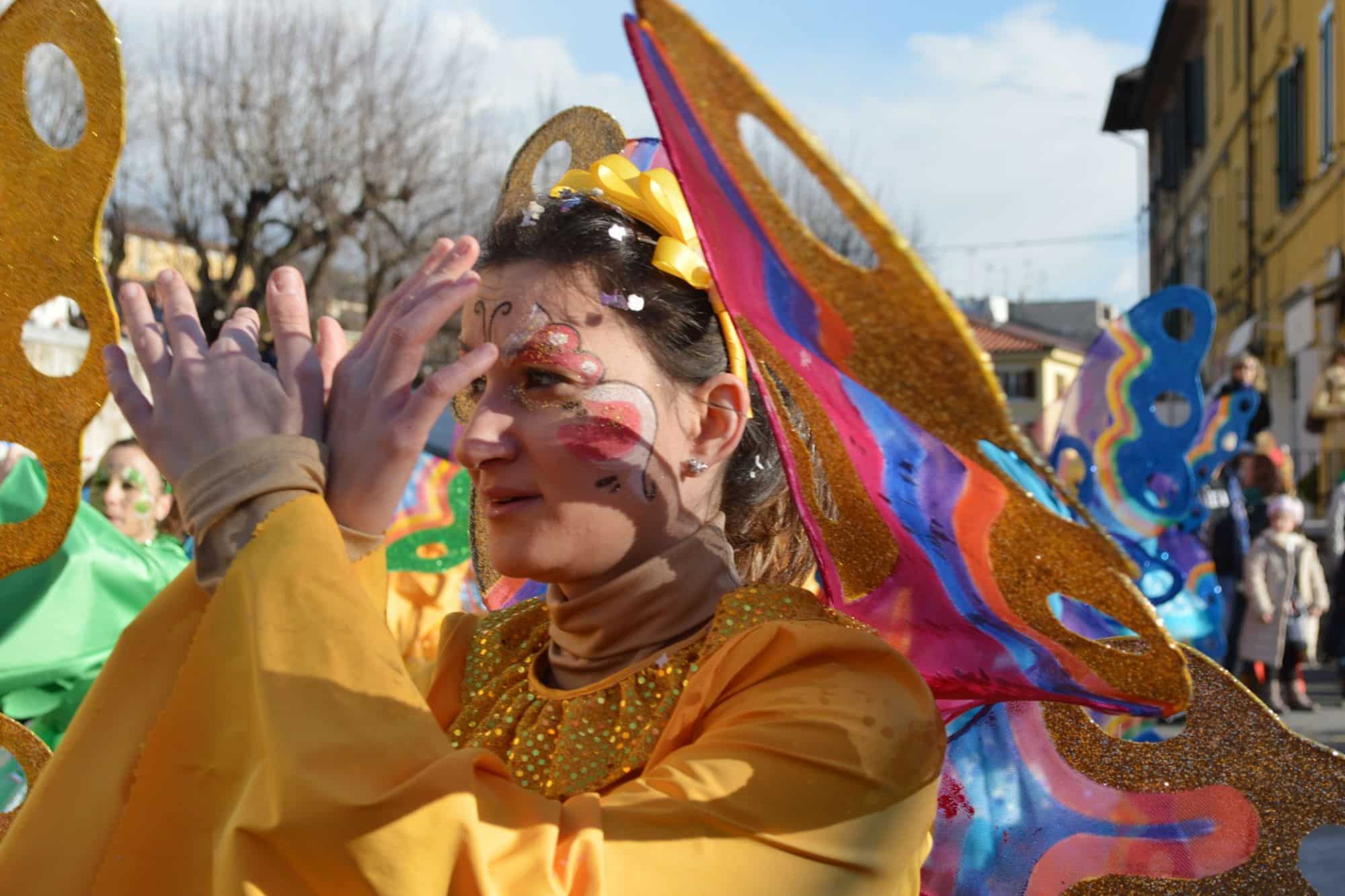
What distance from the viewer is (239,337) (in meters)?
1.41

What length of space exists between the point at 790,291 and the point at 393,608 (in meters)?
4.30

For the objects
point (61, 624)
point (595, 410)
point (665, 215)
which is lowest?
point (61, 624)

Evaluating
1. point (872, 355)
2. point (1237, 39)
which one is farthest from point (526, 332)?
point (1237, 39)

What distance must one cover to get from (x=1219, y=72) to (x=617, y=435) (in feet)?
86.9

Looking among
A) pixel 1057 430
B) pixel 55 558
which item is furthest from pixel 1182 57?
pixel 55 558

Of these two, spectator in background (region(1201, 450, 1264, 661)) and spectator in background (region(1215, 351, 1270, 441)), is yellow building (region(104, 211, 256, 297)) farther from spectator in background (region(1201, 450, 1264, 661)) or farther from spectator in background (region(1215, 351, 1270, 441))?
spectator in background (region(1201, 450, 1264, 661))

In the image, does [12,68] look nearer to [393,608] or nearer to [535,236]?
[535,236]

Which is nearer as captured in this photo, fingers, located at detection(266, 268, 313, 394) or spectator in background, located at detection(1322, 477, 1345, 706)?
fingers, located at detection(266, 268, 313, 394)

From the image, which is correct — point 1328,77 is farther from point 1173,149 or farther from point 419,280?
point 1173,149

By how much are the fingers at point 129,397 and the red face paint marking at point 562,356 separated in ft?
1.60

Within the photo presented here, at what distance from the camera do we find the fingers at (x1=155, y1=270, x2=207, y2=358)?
4.55 ft

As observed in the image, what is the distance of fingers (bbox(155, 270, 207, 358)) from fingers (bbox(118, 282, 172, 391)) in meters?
0.01

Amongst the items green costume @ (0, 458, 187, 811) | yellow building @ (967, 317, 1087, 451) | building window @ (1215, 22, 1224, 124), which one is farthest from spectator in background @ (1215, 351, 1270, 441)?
yellow building @ (967, 317, 1087, 451)

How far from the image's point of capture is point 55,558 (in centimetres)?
476
